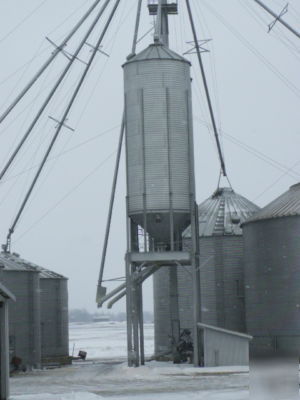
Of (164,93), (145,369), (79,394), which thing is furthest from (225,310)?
(79,394)

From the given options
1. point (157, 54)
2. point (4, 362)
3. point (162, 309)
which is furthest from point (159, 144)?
point (4, 362)

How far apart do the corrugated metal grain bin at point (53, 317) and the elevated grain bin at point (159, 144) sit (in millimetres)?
19460

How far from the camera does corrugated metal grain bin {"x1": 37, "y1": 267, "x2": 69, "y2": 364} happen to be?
67375mm

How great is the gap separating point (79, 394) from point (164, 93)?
65.1 feet

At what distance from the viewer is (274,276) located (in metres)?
51.1

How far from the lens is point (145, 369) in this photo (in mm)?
46531

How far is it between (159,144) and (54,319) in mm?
24008

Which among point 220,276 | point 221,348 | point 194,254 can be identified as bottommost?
point 221,348

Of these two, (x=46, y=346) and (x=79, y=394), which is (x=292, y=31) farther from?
(x=46, y=346)

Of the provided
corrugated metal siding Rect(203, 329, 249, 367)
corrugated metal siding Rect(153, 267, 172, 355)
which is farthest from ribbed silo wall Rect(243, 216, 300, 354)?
corrugated metal siding Rect(153, 267, 172, 355)

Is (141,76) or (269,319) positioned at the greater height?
(141,76)

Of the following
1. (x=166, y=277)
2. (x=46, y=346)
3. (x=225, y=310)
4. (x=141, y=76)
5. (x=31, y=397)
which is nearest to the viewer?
(x=31, y=397)

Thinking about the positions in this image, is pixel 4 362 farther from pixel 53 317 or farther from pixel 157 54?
pixel 53 317

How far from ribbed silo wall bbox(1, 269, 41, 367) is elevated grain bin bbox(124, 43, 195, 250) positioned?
35.7ft
